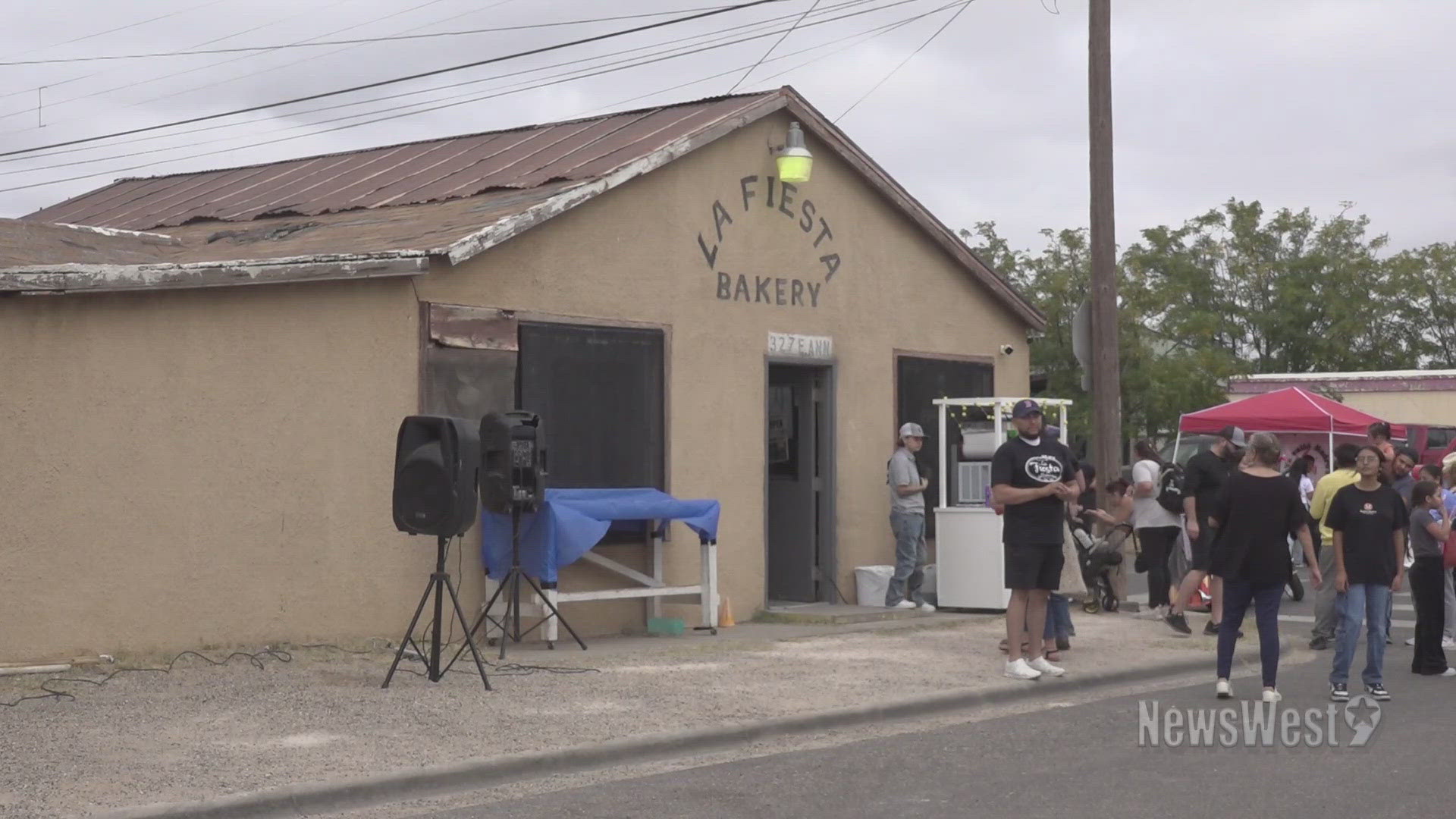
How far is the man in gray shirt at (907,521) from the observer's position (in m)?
15.5

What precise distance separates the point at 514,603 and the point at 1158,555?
6195 mm

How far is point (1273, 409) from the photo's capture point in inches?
1007

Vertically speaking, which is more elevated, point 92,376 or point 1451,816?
point 92,376

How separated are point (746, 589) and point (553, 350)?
3082 mm

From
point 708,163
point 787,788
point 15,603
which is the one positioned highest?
point 708,163

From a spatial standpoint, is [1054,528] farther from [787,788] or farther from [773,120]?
[773,120]

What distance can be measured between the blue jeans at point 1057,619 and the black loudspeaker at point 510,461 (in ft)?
12.5

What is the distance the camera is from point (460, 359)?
1261 centimetres

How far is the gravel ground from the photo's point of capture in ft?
26.4

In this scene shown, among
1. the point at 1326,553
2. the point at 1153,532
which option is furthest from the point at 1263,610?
the point at 1153,532

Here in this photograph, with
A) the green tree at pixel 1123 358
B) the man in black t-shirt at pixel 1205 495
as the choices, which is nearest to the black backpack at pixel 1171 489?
the man in black t-shirt at pixel 1205 495

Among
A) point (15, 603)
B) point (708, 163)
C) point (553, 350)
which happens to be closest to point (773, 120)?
point (708, 163)

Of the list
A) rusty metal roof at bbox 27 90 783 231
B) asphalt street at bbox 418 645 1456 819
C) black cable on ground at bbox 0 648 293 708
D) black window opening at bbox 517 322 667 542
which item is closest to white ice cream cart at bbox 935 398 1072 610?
black window opening at bbox 517 322 667 542

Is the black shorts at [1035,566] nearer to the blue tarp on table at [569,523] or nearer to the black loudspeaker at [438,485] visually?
the blue tarp on table at [569,523]
